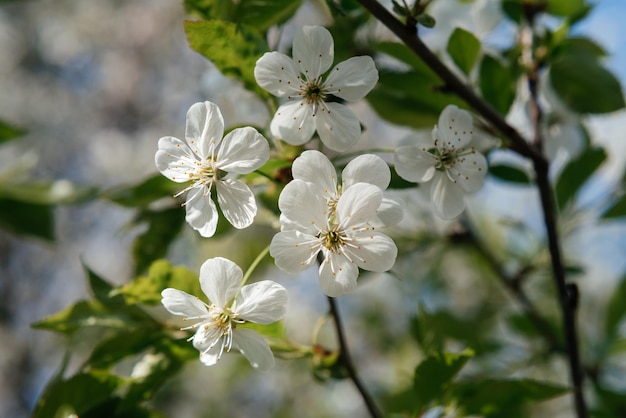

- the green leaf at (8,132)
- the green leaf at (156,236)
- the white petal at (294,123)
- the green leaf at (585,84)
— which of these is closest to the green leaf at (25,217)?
the green leaf at (8,132)

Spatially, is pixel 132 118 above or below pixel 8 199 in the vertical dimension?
below

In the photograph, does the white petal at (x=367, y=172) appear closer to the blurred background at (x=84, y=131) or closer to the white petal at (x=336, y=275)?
the white petal at (x=336, y=275)

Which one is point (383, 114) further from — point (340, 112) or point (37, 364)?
point (37, 364)

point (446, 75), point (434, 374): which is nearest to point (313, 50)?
point (446, 75)

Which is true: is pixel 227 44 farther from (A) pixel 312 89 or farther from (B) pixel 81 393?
(B) pixel 81 393

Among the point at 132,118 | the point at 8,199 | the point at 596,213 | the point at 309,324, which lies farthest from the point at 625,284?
the point at 132,118

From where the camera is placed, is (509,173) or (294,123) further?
(509,173)
